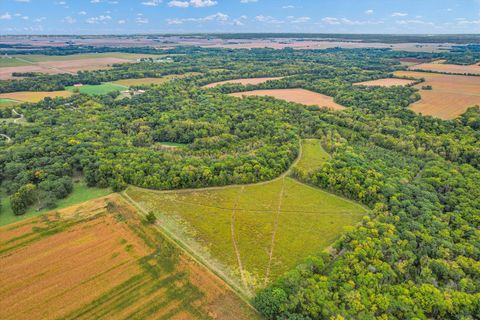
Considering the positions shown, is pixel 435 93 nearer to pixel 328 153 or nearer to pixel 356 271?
pixel 328 153

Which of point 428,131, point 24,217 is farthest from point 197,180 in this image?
point 428,131

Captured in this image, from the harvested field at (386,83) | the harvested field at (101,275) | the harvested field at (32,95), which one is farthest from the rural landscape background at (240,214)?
the harvested field at (386,83)

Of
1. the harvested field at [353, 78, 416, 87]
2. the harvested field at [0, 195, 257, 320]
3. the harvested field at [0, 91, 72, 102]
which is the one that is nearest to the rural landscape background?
the harvested field at [0, 195, 257, 320]

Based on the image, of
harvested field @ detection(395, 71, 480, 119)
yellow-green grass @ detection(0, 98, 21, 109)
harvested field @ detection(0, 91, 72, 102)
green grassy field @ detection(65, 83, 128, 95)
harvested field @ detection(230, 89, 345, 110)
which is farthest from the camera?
green grassy field @ detection(65, 83, 128, 95)

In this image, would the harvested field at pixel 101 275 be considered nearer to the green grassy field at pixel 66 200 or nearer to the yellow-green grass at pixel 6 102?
the green grassy field at pixel 66 200

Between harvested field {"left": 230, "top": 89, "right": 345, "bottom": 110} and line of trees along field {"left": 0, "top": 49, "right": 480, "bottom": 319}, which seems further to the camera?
harvested field {"left": 230, "top": 89, "right": 345, "bottom": 110}

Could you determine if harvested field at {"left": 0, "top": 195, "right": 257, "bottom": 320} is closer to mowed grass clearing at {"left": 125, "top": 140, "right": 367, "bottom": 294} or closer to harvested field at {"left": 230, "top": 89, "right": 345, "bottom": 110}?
mowed grass clearing at {"left": 125, "top": 140, "right": 367, "bottom": 294}

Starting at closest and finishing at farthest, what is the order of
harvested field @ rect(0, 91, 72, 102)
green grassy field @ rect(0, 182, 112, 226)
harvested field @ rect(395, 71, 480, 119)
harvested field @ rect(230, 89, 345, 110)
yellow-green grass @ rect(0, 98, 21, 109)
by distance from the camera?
green grassy field @ rect(0, 182, 112, 226)
harvested field @ rect(395, 71, 480, 119)
yellow-green grass @ rect(0, 98, 21, 109)
harvested field @ rect(230, 89, 345, 110)
harvested field @ rect(0, 91, 72, 102)
